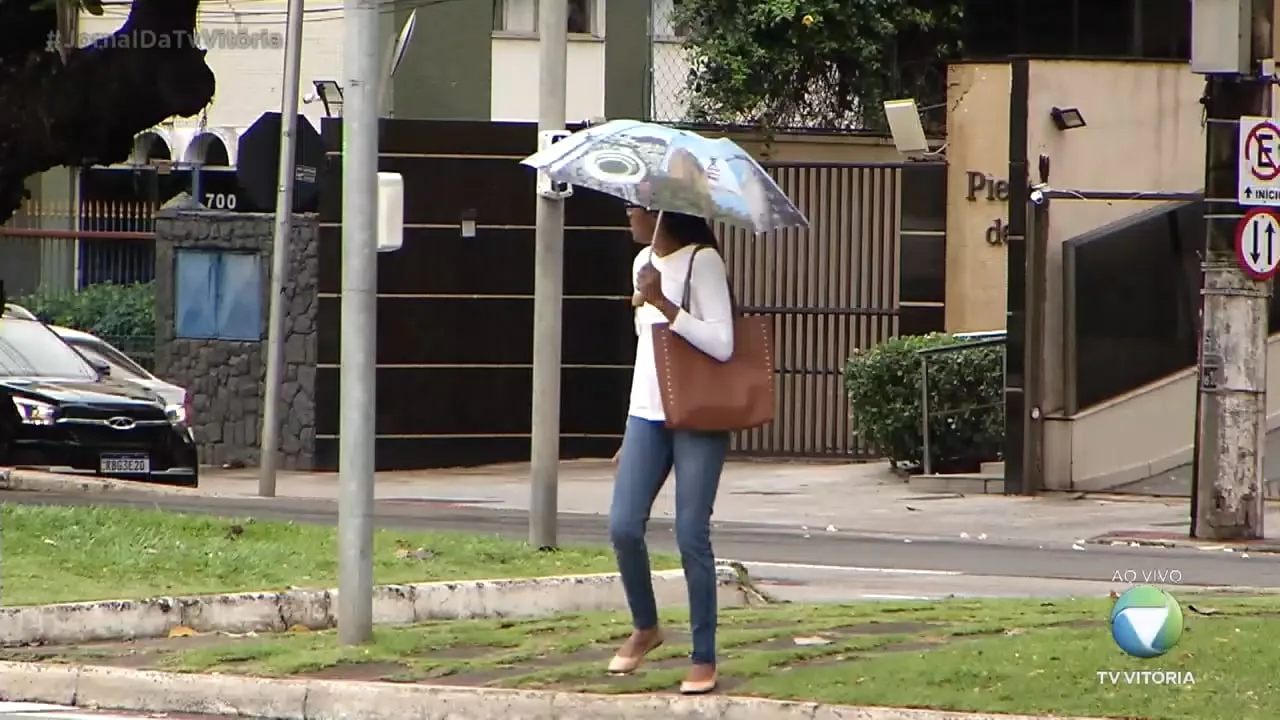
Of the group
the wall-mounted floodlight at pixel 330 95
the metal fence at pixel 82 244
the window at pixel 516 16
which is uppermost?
the window at pixel 516 16

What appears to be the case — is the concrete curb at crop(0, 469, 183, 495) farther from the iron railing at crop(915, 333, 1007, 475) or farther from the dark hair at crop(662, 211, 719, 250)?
the dark hair at crop(662, 211, 719, 250)

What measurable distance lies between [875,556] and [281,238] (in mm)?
8345

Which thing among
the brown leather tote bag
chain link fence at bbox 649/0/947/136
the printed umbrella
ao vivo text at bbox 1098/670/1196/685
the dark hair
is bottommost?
ao vivo text at bbox 1098/670/1196/685

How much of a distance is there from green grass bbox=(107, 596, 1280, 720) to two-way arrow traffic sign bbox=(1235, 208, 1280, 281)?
21.5ft

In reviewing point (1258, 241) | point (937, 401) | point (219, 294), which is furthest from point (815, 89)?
point (1258, 241)

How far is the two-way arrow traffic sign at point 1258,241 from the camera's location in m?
16.3

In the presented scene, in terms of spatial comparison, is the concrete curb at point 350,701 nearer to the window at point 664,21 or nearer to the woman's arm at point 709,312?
the woman's arm at point 709,312

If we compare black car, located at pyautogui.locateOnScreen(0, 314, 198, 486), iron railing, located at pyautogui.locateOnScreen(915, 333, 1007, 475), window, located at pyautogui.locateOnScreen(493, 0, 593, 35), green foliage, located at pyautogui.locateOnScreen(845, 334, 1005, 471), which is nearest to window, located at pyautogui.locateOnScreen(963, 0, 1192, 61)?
iron railing, located at pyautogui.locateOnScreen(915, 333, 1007, 475)

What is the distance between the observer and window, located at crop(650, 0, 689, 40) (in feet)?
114

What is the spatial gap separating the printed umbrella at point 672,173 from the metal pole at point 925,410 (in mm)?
12740

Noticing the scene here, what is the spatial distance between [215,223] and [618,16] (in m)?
11.5

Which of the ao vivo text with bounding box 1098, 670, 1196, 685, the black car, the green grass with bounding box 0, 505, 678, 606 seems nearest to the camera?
the ao vivo text with bounding box 1098, 670, 1196, 685

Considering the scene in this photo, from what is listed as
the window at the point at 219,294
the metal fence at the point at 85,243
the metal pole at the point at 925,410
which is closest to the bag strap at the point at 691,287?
the metal pole at the point at 925,410

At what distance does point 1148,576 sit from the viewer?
1437cm
